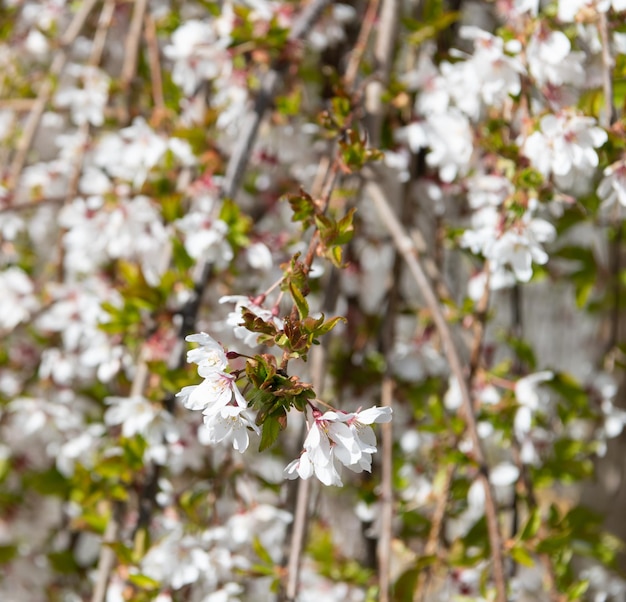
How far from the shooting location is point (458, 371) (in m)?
1.16

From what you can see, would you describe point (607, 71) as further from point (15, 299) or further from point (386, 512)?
point (15, 299)

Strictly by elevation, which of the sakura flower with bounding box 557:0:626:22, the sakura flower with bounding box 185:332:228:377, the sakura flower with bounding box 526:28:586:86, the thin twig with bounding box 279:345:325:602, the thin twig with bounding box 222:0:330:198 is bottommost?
the thin twig with bounding box 279:345:325:602

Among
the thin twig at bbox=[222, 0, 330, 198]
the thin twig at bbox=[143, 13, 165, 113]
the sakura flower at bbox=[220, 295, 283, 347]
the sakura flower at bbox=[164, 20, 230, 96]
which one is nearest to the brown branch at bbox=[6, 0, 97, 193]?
the thin twig at bbox=[143, 13, 165, 113]

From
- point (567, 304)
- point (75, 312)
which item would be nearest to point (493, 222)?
point (75, 312)

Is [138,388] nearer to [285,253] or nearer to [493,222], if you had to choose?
[285,253]

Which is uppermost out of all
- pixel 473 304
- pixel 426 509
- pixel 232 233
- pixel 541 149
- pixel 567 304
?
pixel 541 149

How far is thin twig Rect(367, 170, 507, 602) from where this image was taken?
42.7 inches

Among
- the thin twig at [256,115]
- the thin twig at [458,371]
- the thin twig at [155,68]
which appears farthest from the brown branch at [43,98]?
the thin twig at [458,371]

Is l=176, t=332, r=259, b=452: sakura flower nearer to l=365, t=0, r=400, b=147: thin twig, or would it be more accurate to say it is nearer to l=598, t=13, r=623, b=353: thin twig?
l=598, t=13, r=623, b=353: thin twig

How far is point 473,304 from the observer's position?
1.31 metres

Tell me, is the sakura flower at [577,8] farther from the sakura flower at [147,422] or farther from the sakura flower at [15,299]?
the sakura flower at [15,299]

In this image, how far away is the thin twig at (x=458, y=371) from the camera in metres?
1.08

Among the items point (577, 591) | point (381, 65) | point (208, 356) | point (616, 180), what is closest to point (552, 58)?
point (616, 180)

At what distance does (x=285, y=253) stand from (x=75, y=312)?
39cm
